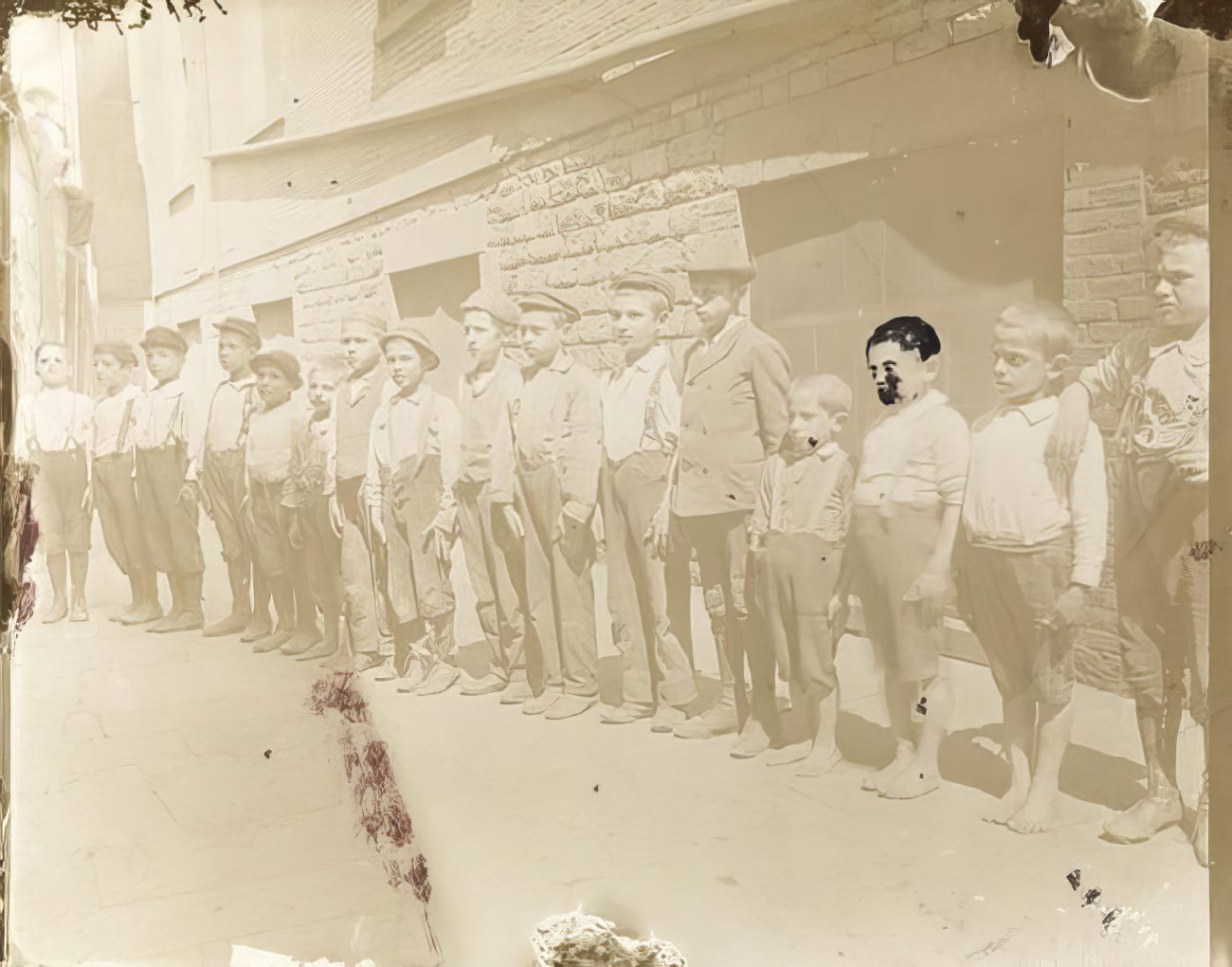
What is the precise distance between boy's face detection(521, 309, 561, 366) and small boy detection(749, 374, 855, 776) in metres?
0.65

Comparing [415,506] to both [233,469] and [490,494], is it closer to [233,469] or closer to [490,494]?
[490,494]

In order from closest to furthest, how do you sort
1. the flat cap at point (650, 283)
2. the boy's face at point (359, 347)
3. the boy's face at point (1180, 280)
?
1. the boy's face at point (1180, 280)
2. the flat cap at point (650, 283)
3. the boy's face at point (359, 347)

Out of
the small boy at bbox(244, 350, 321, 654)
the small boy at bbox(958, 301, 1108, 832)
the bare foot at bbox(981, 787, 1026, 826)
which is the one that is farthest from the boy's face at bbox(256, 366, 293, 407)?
the bare foot at bbox(981, 787, 1026, 826)

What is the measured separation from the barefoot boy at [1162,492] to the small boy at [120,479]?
2499mm

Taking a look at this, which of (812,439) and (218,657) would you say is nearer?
(812,439)

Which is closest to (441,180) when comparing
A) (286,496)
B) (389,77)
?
(389,77)

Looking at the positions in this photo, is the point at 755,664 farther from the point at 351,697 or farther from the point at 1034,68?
the point at 1034,68

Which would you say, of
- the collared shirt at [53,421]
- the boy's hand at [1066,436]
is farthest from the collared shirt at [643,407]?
the collared shirt at [53,421]

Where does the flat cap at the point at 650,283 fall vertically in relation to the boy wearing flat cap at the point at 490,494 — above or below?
above

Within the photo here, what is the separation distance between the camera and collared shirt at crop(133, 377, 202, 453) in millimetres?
2566

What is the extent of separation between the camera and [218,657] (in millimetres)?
2588

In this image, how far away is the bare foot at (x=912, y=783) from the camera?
2.37 metres

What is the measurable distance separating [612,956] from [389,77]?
2424 mm

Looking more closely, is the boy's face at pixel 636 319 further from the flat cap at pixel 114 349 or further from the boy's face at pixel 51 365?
the boy's face at pixel 51 365
